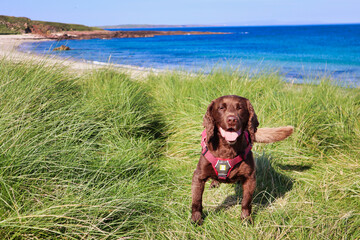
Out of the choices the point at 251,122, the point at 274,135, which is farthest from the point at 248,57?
the point at 251,122

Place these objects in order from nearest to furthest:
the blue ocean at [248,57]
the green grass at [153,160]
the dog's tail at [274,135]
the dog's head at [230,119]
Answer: the green grass at [153,160] → the dog's head at [230,119] → the dog's tail at [274,135] → the blue ocean at [248,57]

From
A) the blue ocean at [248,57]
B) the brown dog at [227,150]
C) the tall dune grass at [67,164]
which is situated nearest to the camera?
the tall dune grass at [67,164]

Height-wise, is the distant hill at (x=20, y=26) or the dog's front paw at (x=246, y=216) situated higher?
the distant hill at (x=20, y=26)

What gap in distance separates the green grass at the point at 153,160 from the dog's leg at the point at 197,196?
87 mm

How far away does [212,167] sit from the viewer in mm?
2635

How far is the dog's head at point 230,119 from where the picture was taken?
241cm

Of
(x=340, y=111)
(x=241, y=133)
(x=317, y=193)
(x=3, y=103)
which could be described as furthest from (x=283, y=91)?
(x=3, y=103)

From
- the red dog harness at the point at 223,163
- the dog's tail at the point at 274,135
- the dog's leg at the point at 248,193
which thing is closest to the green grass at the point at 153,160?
the dog's leg at the point at 248,193

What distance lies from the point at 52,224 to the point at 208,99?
3259 millimetres

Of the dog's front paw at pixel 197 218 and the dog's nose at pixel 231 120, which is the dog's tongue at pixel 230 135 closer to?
the dog's nose at pixel 231 120

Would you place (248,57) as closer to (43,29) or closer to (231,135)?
(43,29)

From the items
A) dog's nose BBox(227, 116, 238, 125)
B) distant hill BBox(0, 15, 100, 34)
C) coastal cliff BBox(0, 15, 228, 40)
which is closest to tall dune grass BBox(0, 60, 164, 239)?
dog's nose BBox(227, 116, 238, 125)

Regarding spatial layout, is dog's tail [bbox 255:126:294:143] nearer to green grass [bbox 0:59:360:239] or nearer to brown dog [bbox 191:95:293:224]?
brown dog [bbox 191:95:293:224]

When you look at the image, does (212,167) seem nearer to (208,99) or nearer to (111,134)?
(111,134)
